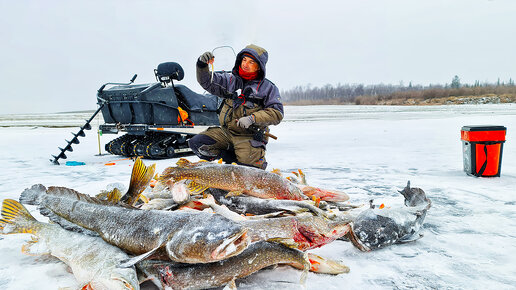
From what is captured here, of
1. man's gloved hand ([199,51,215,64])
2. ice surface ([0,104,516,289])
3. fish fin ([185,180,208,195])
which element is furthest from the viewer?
man's gloved hand ([199,51,215,64])

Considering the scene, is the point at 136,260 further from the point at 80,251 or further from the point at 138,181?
the point at 138,181

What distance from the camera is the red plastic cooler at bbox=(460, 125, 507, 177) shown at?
15.6ft

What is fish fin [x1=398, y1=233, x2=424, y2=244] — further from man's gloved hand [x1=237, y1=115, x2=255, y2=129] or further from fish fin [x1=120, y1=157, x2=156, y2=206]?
man's gloved hand [x1=237, y1=115, x2=255, y2=129]

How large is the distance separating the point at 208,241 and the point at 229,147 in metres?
2.97

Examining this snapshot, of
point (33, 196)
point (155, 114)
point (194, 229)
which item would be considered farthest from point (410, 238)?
point (155, 114)

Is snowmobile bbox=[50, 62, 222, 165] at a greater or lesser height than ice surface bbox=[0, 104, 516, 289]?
greater

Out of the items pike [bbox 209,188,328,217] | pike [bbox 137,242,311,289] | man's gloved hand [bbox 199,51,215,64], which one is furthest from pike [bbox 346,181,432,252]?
man's gloved hand [bbox 199,51,215,64]

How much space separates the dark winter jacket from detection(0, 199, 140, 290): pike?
2439 mm

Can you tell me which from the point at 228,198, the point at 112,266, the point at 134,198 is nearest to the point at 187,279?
the point at 112,266

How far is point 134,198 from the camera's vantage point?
2496mm

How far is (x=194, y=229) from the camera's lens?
5.58 feet

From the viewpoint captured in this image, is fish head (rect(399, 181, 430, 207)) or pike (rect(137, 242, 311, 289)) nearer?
pike (rect(137, 242, 311, 289))

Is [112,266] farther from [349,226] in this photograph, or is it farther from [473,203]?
[473,203]

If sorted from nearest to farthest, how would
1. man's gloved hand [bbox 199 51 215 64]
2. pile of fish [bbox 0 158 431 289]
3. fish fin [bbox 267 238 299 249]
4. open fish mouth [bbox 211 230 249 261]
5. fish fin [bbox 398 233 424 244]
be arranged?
open fish mouth [bbox 211 230 249 261] < pile of fish [bbox 0 158 431 289] < fish fin [bbox 267 238 299 249] < fish fin [bbox 398 233 424 244] < man's gloved hand [bbox 199 51 215 64]
